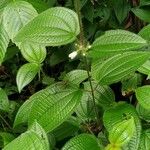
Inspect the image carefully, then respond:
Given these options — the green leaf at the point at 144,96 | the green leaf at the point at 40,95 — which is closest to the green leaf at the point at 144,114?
the green leaf at the point at 144,96

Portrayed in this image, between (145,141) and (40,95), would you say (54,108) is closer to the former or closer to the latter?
(40,95)

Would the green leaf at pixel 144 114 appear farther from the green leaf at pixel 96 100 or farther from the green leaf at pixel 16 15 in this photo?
the green leaf at pixel 16 15

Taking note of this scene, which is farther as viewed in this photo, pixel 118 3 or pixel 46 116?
pixel 118 3

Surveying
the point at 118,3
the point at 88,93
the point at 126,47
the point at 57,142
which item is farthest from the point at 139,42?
the point at 118,3

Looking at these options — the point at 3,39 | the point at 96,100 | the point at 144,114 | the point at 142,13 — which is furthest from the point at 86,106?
the point at 142,13

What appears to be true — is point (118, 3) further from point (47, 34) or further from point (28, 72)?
point (47, 34)

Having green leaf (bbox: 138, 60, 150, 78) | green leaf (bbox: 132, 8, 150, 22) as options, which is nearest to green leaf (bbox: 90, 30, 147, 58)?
green leaf (bbox: 138, 60, 150, 78)
